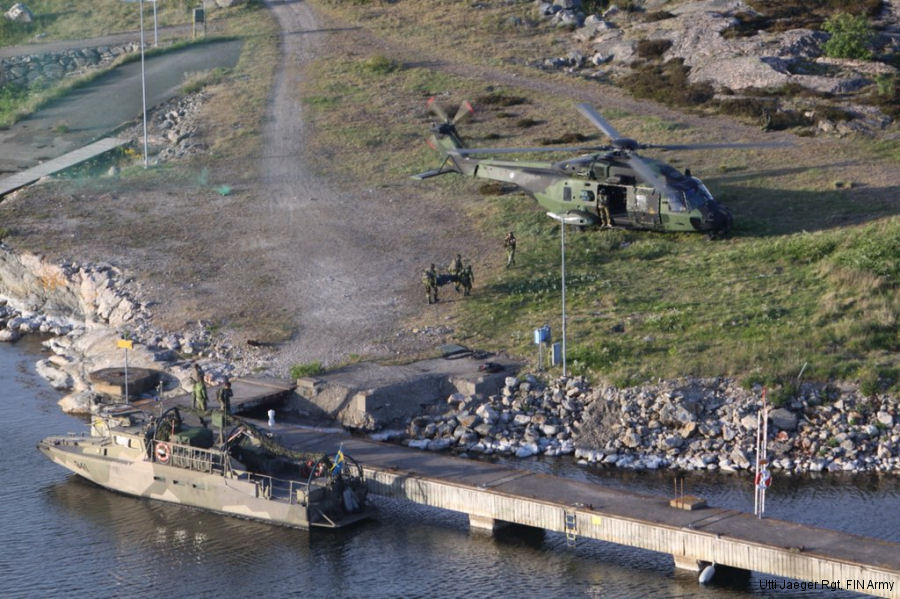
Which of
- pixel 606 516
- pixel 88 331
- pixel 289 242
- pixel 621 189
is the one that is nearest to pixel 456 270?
pixel 621 189

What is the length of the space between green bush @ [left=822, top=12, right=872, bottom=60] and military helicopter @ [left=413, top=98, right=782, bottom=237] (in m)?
27.9

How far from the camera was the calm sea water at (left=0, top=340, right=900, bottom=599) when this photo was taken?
36312 mm

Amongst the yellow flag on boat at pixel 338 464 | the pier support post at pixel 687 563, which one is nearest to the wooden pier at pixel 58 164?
the yellow flag on boat at pixel 338 464

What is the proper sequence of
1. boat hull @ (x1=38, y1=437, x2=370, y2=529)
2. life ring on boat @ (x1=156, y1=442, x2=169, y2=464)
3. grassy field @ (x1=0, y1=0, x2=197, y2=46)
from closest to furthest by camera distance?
1. boat hull @ (x1=38, y1=437, x2=370, y2=529)
2. life ring on boat @ (x1=156, y1=442, x2=169, y2=464)
3. grassy field @ (x1=0, y1=0, x2=197, y2=46)

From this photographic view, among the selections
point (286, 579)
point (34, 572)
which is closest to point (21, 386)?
A: point (34, 572)

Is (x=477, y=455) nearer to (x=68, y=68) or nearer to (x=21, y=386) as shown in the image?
(x=21, y=386)

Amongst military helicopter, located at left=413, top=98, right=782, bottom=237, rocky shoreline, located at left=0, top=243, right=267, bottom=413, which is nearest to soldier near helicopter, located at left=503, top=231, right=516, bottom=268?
military helicopter, located at left=413, top=98, right=782, bottom=237

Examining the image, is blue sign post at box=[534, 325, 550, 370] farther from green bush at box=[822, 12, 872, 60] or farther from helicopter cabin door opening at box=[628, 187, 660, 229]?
green bush at box=[822, 12, 872, 60]

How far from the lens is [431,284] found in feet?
182

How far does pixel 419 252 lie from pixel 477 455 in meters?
18.7

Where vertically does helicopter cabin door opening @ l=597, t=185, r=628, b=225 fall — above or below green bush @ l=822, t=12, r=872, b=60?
below

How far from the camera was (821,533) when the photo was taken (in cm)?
3622

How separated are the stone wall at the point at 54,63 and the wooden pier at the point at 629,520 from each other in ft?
207

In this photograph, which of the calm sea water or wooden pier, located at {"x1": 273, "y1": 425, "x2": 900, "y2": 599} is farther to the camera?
the calm sea water
